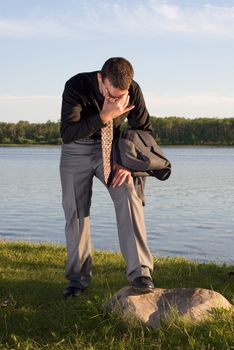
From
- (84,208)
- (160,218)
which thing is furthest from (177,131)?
(84,208)

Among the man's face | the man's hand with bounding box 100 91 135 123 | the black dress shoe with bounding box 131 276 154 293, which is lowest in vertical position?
the black dress shoe with bounding box 131 276 154 293

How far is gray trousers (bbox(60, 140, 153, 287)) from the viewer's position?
5.35 metres

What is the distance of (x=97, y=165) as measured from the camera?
5.80 metres

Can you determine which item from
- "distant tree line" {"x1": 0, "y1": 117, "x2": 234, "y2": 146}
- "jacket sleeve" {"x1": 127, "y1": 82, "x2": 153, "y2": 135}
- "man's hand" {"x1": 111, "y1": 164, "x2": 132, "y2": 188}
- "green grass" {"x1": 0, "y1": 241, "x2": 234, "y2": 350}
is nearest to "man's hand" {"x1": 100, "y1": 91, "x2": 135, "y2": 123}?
"jacket sleeve" {"x1": 127, "y1": 82, "x2": 153, "y2": 135}

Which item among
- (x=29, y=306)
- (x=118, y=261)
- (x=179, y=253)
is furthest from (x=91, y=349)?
(x=179, y=253)

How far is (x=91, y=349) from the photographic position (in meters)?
4.25

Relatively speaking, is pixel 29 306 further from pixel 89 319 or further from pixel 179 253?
pixel 179 253

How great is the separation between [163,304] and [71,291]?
1140 mm

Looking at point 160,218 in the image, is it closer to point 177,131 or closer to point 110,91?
point 110,91

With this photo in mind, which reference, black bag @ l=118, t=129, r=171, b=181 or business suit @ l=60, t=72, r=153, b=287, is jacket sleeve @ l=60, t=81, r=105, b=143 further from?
black bag @ l=118, t=129, r=171, b=181

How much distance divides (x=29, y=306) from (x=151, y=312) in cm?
121

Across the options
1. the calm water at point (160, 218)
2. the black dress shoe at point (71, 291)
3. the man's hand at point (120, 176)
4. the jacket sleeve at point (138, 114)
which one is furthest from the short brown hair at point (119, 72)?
the calm water at point (160, 218)

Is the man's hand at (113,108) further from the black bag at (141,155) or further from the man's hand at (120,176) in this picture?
the man's hand at (120,176)

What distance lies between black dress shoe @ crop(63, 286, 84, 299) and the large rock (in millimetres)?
732
